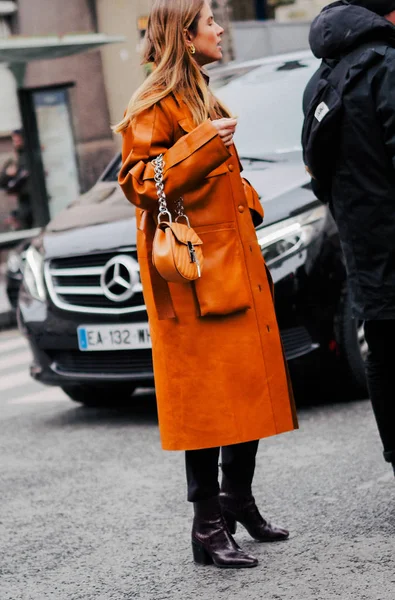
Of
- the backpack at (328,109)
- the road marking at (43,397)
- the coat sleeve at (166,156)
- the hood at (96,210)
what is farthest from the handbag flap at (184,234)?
the road marking at (43,397)

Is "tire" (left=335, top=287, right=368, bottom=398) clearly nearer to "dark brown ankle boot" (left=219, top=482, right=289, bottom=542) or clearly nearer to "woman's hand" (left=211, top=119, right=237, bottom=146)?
"dark brown ankle boot" (left=219, top=482, right=289, bottom=542)

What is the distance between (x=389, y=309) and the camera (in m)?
3.87

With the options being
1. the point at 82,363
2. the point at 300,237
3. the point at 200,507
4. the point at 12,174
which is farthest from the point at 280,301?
the point at 12,174

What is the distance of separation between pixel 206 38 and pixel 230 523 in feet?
5.13

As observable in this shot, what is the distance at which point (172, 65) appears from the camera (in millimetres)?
3605

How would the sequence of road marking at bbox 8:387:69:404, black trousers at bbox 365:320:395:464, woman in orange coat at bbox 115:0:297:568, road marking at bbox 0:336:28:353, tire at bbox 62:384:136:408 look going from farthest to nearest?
road marking at bbox 0:336:28:353 → road marking at bbox 8:387:69:404 → tire at bbox 62:384:136:408 → black trousers at bbox 365:320:395:464 → woman in orange coat at bbox 115:0:297:568

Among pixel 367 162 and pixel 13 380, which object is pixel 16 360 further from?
pixel 367 162

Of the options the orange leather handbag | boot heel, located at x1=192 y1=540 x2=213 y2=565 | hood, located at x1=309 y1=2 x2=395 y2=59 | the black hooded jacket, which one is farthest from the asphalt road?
hood, located at x1=309 y1=2 x2=395 y2=59

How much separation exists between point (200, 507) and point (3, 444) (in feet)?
8.53

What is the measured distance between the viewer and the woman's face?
11.8ft

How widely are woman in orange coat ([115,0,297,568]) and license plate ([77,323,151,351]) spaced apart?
208cm

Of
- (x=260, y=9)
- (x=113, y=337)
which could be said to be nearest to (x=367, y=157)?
(x=113, y=337)

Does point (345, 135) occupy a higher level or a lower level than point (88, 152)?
higher

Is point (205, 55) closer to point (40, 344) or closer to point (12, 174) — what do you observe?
point (40, 344)
